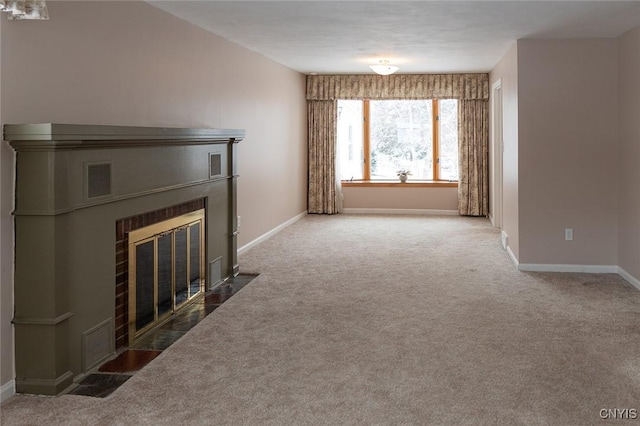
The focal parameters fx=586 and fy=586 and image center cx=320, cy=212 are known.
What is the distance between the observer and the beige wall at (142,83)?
2916 millimetres

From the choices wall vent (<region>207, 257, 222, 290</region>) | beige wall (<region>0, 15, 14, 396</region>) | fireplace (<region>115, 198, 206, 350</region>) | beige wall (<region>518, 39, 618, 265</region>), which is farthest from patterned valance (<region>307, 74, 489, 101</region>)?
beige wall (<region>0, 15, 14, 396</region>)

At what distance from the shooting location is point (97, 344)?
3223mm

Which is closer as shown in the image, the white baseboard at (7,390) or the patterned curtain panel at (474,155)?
the white baseboard at (7,390)

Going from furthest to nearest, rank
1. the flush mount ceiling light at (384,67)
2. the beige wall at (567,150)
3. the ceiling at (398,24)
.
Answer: the flush mount ceiling light at (384,67) → the beige wall at (567,150) → the ceiling at (398,24)

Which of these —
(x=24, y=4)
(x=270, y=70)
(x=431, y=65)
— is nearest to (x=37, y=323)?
(x=24, y=4)

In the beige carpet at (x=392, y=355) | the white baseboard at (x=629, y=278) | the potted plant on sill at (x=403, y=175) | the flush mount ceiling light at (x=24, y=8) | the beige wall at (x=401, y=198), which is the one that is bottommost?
the beige carpet at (x=392, y=355)

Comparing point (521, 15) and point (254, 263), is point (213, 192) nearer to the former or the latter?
point (254, 263)

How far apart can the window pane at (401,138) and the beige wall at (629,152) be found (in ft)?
16.1

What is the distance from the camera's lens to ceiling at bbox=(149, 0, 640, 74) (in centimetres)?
437

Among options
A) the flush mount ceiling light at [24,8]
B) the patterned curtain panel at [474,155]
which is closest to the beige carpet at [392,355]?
the flush mount ceiling light at [24,8]

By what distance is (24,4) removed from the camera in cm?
255

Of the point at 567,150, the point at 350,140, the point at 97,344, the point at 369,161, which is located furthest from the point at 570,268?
the point at 350,140

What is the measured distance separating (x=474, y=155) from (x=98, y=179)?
7508 mm

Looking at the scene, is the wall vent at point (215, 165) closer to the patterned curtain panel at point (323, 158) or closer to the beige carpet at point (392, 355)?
the beige carpet at point (392, 355)
